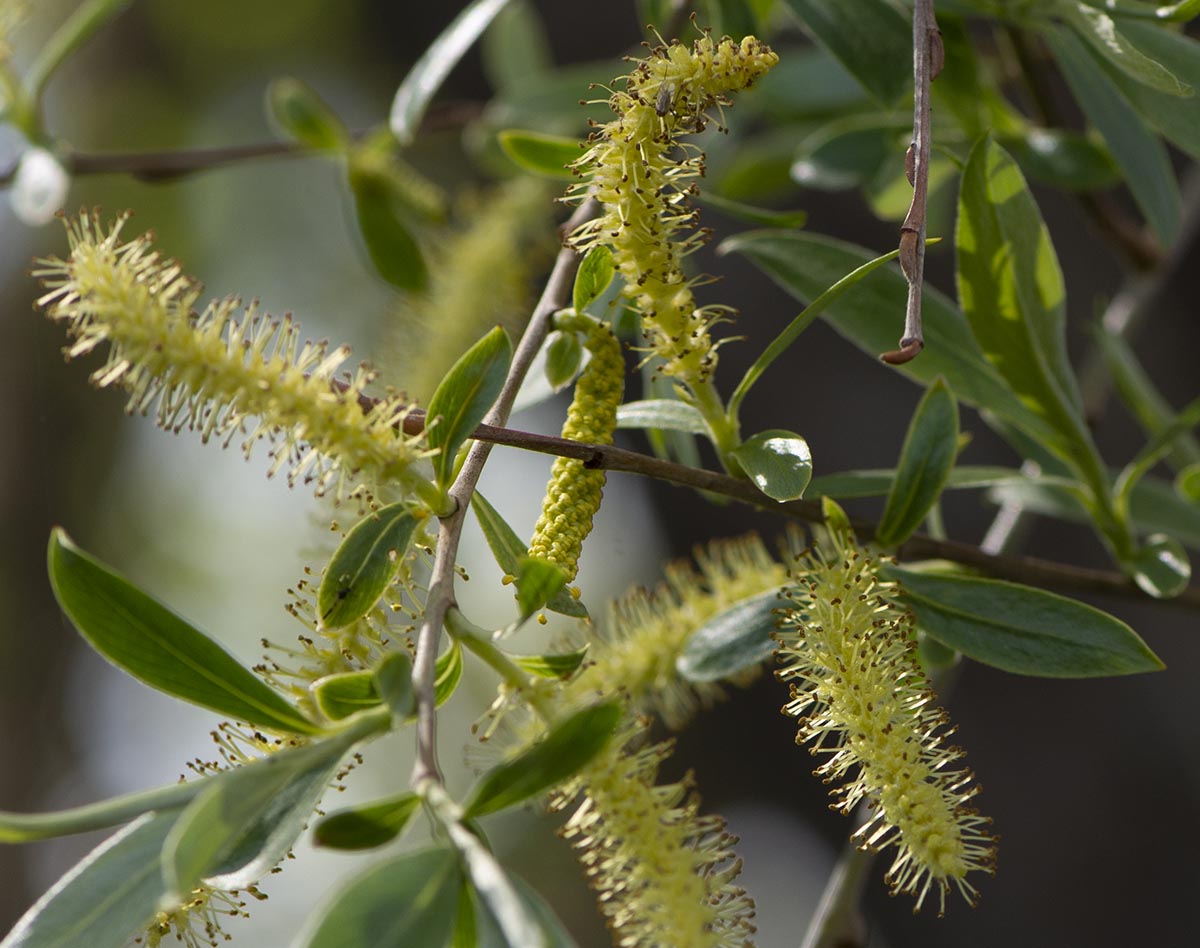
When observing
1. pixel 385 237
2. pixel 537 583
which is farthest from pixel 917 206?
pixel 385 237

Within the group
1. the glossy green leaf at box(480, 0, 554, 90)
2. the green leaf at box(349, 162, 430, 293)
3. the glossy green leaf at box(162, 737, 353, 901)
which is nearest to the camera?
the glossy green leaf at box(162, 737, 353, 901)

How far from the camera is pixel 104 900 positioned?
1.57 ft

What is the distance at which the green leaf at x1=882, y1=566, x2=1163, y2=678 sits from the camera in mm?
610

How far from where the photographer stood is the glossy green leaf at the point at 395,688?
46 centimetres

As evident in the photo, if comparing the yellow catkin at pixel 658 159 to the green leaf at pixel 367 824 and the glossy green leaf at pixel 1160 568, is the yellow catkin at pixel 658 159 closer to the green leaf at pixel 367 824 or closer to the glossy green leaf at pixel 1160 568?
the green leaf at pixel 367 824

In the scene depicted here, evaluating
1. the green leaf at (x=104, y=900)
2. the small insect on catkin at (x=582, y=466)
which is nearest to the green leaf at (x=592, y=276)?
the small insect on catkin at (x=582, y=466)

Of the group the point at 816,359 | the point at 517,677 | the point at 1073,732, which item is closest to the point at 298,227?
the point at 816,359

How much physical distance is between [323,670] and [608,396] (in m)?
0.21

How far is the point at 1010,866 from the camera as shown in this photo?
1944mm

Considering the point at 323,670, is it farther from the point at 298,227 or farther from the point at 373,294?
the point at 298,227

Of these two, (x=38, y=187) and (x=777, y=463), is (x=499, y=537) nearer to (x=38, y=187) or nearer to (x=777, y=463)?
(x=777, y=463)

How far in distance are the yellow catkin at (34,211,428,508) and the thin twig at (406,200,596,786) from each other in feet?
0.08

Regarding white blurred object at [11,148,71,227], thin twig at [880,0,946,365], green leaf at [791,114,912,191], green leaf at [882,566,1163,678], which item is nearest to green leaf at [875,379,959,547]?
green leaf at [882,566,1163,678]

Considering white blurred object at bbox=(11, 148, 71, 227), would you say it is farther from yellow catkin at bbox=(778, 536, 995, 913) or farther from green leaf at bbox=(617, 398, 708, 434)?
yellow catkin at bbox=(778, 536, 995, 913)
